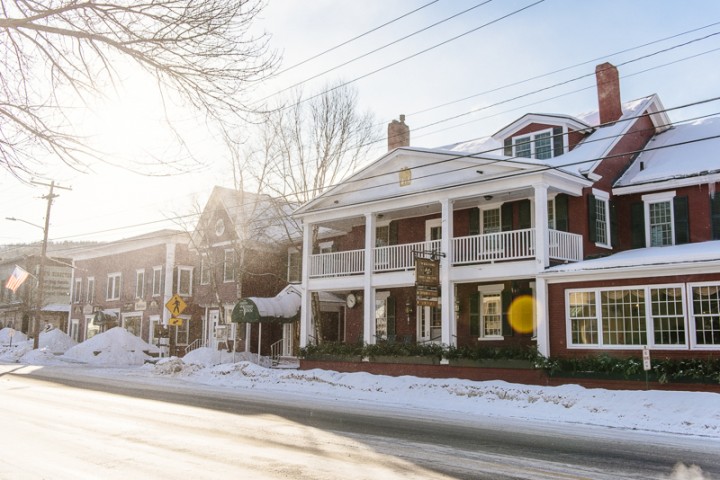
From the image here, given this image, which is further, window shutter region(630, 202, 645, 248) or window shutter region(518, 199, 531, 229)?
window shutter region(518, 199, 531, 229)

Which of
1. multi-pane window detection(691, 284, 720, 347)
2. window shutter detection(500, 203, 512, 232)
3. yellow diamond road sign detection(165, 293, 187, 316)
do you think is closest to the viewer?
multi-pane window detection(691, 284, 720, 347)

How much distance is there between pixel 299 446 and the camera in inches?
376

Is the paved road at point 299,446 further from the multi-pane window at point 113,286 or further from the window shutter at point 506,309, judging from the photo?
the multi-pane window at point 113,286

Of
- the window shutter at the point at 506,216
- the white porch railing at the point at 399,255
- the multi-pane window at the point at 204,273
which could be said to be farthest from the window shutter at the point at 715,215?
the multi-pane window at the point at 204,273

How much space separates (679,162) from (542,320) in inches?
330

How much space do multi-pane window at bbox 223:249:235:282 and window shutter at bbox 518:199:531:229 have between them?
62.7ft

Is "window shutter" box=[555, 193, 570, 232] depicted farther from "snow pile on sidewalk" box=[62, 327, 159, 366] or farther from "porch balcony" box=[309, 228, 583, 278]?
"snow pile on sidewalk" box=[62, 327, 159, 366]

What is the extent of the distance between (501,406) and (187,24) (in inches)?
512

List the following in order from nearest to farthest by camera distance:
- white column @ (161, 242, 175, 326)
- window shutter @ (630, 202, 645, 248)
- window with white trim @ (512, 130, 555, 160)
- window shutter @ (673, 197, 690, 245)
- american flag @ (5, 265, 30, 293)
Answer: window shutter @ (673, 197, 690, 245) < window shutter @ (630, 202, 645, 248) < window with white trim @ (512, 130, 555, 160) < american flag @ (5, 265, 30, 293) < white column @ (161, 242, 175, 326)

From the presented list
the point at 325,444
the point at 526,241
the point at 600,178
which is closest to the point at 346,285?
the point at 526,241

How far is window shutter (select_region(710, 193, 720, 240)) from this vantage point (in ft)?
70.1

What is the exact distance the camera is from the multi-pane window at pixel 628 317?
17.9 meters

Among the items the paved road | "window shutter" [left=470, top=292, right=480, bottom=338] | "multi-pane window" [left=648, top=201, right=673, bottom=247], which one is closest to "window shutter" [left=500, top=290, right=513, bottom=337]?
"window shutter" [left=470, top=292, right=480, bottom=338]

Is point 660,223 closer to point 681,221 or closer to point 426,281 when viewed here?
point 681,221
